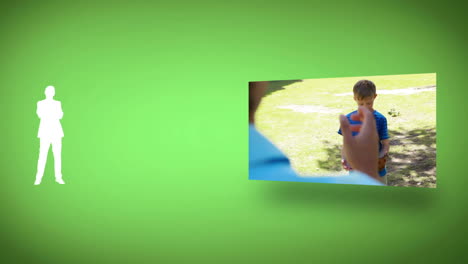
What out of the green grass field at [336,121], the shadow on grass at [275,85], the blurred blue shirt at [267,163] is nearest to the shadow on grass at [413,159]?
the green grass field at [336,121]

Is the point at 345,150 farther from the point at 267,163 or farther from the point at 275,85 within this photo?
the point at 275,85

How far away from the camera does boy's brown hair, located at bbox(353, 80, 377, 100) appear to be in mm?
3340

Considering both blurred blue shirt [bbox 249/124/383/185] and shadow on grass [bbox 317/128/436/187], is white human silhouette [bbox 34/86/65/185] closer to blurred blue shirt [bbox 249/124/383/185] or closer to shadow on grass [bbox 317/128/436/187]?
blurred blue shirt [bbox 249/124/383/185]

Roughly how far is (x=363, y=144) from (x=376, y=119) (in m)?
0.19

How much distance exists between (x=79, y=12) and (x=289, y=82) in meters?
2.35

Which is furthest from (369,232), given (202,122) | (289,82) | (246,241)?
(202,122)

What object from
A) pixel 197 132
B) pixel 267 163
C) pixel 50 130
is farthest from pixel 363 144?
pixel 50 130

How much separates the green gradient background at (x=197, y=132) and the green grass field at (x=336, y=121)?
0.84 feet

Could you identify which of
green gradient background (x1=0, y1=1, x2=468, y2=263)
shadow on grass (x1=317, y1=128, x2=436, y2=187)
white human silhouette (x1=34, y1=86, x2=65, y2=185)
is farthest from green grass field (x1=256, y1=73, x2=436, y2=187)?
white human silhouette (x1=34, y1=86, x2=65, y2=185)

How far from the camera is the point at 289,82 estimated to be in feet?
11.9

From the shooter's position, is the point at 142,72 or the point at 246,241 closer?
the point at 246,241

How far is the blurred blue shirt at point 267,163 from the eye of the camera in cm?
361

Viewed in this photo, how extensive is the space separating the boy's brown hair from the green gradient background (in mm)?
275

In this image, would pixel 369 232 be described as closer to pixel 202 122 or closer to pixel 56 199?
pixel 202 122
